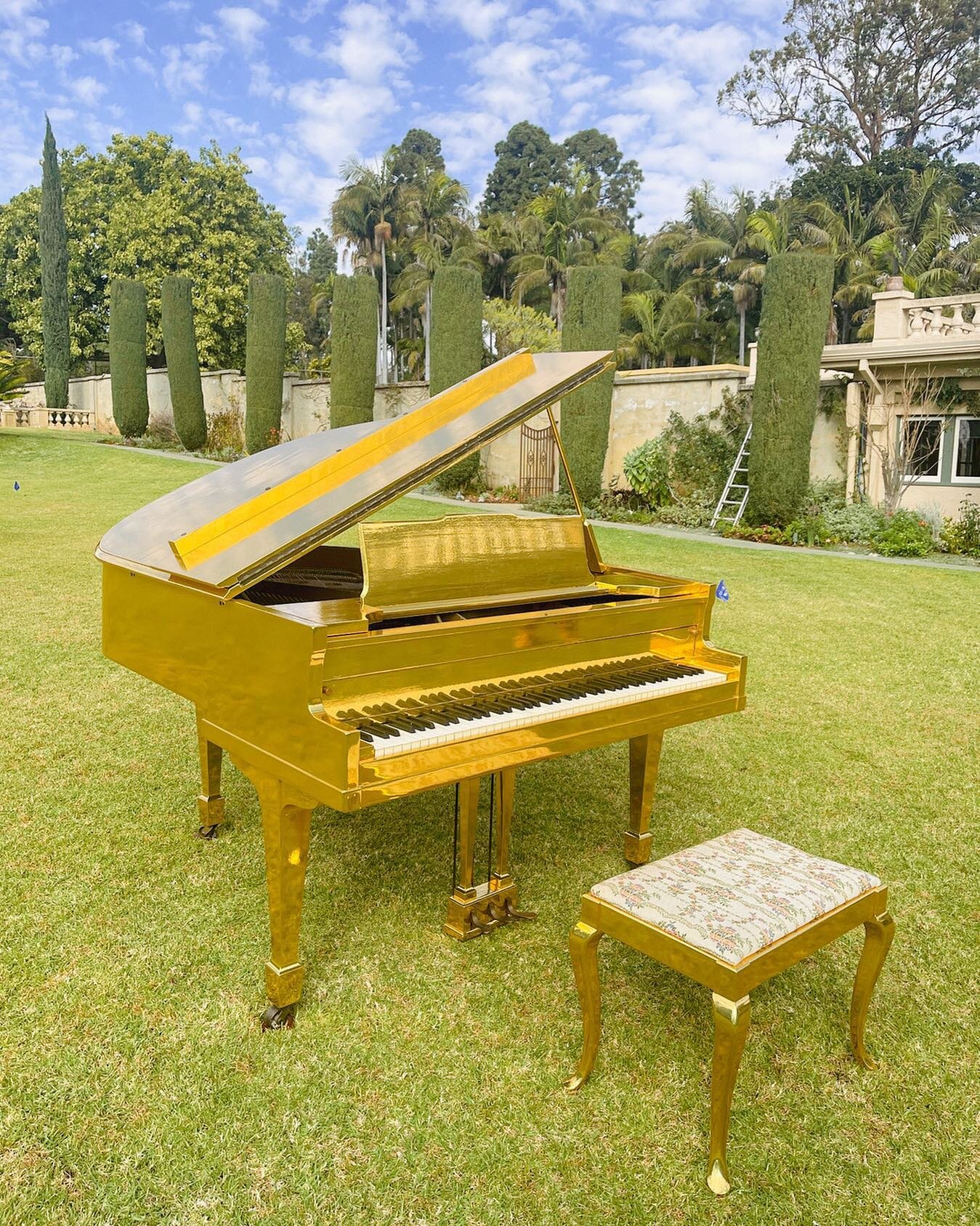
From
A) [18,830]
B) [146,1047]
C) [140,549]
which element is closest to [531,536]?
[140,549]

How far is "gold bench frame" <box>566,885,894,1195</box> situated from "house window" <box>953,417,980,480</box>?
14.7 meters

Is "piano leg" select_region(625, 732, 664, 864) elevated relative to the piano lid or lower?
lower

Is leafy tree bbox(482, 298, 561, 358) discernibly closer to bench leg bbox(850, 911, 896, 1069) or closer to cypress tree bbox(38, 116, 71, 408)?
cypress tree bbox(38, 116, 71, 408)

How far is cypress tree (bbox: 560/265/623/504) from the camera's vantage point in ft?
54.1

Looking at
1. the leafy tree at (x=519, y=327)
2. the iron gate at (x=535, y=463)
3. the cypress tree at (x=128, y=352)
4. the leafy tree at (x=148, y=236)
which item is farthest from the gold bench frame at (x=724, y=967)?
the leafy tree at (x=148, y=236)

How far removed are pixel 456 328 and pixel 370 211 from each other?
856 inches

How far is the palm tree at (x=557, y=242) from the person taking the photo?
34344 millimetres

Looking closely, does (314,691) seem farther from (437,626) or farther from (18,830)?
(18,830)

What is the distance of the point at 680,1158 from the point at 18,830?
329 cm

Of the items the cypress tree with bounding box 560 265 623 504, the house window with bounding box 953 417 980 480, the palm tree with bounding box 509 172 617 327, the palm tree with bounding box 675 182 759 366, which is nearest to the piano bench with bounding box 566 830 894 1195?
the cypress tree with bounding box 560 265 623 504

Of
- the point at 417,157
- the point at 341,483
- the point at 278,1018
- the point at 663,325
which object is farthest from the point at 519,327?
the point at 278,1018

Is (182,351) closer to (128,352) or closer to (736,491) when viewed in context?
(128,352)

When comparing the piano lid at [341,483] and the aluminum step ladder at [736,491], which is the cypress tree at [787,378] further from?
the piano lid at [341,483]

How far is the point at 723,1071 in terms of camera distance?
223cm
